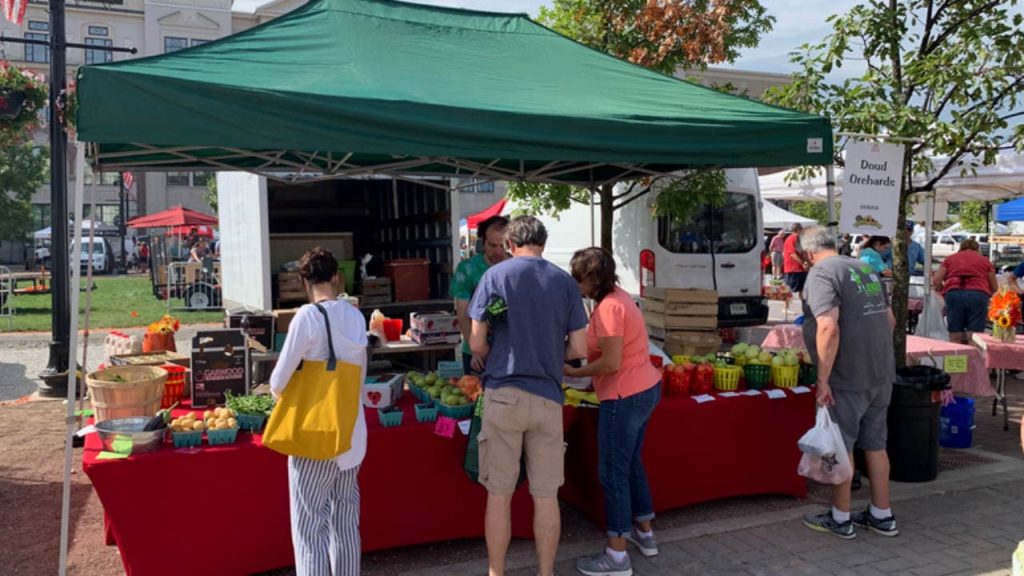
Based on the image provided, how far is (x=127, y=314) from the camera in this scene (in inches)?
676

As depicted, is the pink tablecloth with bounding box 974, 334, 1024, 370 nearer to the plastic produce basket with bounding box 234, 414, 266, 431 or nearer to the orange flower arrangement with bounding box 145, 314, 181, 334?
the plastic produce basket with bounding box 234, 414, 266, 431

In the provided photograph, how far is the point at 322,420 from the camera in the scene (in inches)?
128

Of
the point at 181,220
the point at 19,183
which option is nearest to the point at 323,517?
the point at 181,220

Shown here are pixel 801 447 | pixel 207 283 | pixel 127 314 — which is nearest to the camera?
pixel 801 447

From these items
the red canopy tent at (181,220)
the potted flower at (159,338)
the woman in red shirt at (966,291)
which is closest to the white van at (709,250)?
the woman in red shirt at (966,291)

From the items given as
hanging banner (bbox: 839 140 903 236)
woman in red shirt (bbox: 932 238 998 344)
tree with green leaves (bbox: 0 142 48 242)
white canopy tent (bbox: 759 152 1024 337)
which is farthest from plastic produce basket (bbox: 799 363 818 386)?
tree with green leaves (bbox: 0 142 48 242)

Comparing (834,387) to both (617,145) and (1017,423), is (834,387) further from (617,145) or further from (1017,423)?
(1017,423)

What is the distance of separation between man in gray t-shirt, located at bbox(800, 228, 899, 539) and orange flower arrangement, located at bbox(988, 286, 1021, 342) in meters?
3.10

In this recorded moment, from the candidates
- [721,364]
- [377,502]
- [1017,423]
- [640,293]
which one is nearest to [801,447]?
[721,364]

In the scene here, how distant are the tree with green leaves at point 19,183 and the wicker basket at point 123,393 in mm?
39864

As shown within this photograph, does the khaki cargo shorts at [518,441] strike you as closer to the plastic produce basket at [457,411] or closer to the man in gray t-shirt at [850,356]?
the plastic produce basket at [457,411]

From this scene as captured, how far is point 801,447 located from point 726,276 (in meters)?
6.49

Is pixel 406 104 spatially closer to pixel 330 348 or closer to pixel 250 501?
pixel 330 348

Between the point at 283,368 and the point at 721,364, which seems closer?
the point at 283,368
